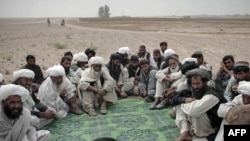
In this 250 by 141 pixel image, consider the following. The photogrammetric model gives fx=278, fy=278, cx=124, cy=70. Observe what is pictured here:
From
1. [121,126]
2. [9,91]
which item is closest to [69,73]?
[121,126]

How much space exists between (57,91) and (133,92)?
2091 millimetres

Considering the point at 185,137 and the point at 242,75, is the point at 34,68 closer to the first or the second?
→ the point at 185,137

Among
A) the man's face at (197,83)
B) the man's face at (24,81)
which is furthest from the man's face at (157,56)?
the man's face at (24,81)

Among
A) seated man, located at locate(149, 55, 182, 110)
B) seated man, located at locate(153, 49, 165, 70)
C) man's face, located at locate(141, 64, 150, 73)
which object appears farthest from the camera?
seated man, located at locate(153, 49, 165, 70)

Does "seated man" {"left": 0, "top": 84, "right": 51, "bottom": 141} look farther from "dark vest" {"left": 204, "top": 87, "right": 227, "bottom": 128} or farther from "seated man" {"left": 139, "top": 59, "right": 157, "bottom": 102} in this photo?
"seated man" {"left": 139, "top": 59, "right": 157, "bottom": 102}

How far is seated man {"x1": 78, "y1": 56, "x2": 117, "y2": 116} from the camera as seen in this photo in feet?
17.8

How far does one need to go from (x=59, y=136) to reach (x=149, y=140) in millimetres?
1437

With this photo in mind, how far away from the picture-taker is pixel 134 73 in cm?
666

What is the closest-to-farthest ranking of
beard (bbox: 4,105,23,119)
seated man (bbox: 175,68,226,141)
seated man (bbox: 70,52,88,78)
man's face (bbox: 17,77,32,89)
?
beard (bbox: 4,105,23,119)
seated man (bbox: 175,68,226,141)
man's face (bbox: 17,77,32,89)
seated man (bbox: 70,52,88,78)

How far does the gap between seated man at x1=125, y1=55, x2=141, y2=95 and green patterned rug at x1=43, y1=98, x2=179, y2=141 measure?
988 millimetres

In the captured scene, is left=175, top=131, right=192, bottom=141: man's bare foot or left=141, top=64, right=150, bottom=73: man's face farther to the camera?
left=141, top=64, right=150, bottom=73: man's face

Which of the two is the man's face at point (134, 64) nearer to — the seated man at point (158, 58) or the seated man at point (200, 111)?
the seated man at point (158, 58)

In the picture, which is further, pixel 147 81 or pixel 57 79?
pixel 147 81

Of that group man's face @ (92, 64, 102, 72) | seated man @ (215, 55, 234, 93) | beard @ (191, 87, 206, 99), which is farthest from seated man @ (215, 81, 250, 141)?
man's face @ (92, 64, 102, 72)
